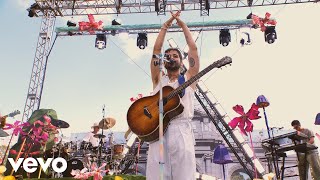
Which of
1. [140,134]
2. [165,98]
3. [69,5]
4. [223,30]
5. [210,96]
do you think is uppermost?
[69,5]

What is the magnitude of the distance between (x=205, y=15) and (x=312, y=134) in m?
8.20

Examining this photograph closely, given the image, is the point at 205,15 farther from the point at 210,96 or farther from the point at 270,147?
the point at 270,147

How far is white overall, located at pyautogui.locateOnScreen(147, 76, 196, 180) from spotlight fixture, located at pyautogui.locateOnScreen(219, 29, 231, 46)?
1195 centimetres

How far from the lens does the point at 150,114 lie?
8.96ft

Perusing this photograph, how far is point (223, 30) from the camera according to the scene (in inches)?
552

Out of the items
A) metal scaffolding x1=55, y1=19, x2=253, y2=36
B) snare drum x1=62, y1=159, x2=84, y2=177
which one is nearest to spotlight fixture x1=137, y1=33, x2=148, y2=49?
metal scaffolding x1=55, y1=19, x2=253, y2=36

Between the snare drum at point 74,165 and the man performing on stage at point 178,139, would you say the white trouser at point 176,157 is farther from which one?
the snare drum at point 74,165

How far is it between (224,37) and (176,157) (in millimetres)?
12328

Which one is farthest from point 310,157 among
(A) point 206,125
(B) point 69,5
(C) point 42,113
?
(A) point 206,125

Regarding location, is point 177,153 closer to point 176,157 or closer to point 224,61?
point 176,157

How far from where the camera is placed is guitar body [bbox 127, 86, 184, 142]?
2574 millimetres

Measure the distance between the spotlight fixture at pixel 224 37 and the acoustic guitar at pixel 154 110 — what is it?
38.1 ft

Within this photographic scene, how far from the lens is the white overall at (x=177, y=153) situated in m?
2.38

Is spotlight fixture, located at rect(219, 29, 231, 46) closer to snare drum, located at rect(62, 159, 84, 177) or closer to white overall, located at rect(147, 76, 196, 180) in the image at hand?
snare drum, located at rect(62, 159, 84, 177)
